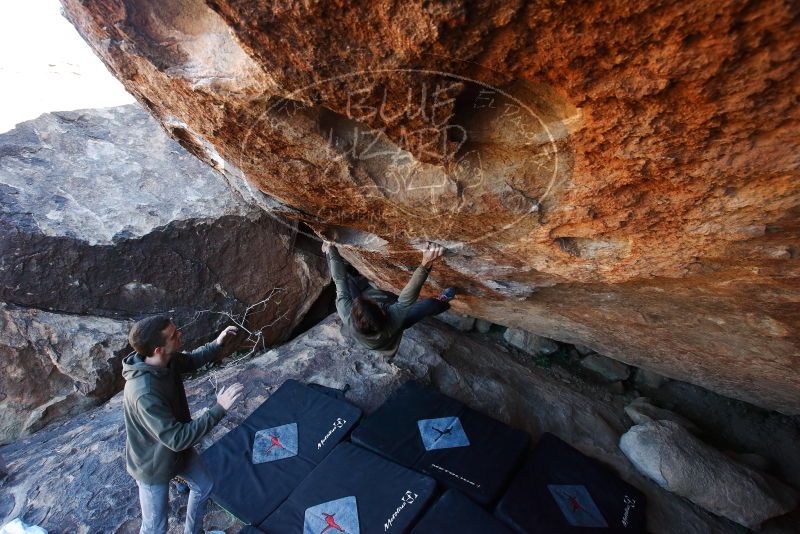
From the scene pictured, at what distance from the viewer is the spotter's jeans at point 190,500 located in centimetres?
229

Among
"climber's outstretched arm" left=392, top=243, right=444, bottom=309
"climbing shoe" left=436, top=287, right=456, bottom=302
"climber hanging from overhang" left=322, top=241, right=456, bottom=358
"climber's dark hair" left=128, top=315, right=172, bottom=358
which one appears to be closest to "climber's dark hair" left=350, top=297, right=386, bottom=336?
"climber hanging from overhang" left=322, top=241, right=456, bottom=358

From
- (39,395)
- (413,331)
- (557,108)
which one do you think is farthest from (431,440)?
(39,395)

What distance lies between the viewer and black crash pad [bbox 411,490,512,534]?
2.62 m

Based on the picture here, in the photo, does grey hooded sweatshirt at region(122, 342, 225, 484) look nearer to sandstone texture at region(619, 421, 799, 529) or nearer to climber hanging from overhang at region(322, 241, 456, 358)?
climber hanging from overhang at region(322, 241, 456, 358)

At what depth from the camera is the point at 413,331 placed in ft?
14.9

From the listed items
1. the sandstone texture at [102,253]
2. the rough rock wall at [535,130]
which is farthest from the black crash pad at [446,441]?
the sandstone texture at [102,253]

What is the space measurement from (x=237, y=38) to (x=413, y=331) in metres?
3.42

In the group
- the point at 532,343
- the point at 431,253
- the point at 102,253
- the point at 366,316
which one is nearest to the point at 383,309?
the point at 366,316

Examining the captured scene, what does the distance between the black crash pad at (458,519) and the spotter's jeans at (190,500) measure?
4.08 feet

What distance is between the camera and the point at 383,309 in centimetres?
312

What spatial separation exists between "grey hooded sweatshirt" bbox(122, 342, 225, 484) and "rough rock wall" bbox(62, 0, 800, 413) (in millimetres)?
1197

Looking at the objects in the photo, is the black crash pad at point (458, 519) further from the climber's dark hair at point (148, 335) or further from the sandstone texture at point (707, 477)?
the climber's dark hair at point (148, 335)

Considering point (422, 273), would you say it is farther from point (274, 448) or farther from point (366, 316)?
point (274, 448)

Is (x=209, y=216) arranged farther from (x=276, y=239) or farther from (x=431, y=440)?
(x=431, y=440)
